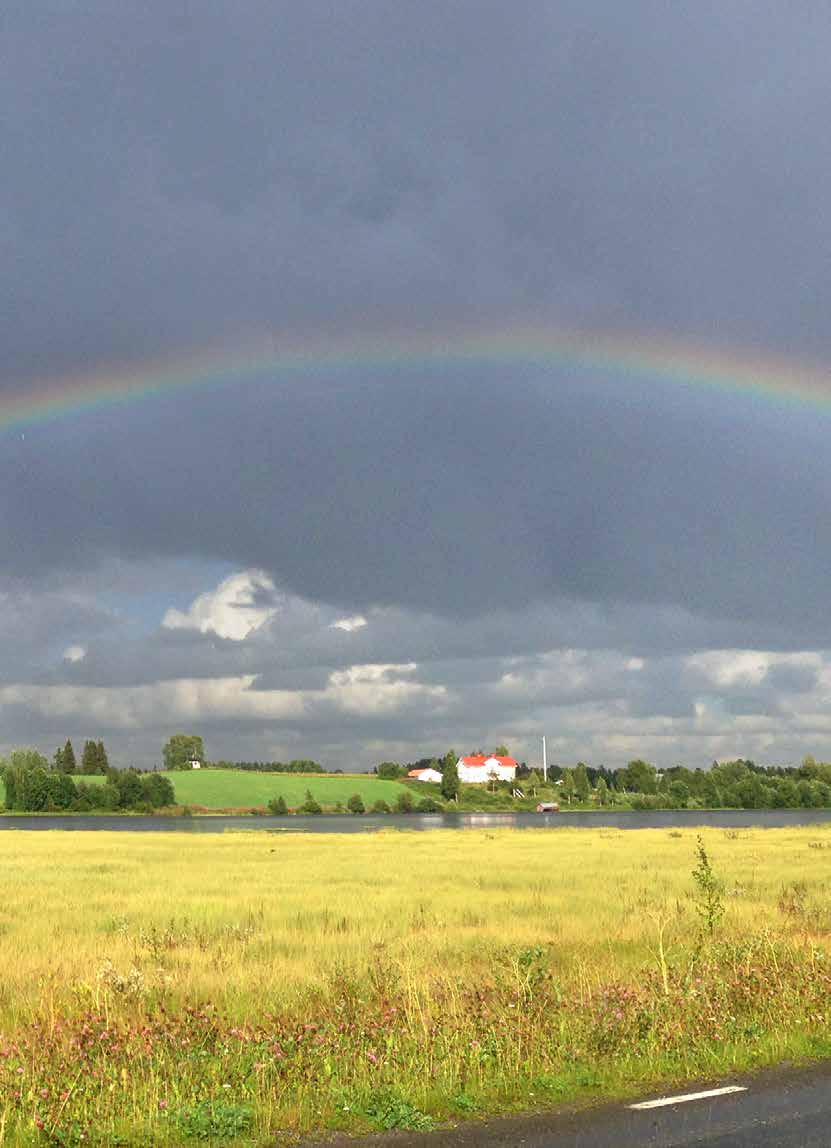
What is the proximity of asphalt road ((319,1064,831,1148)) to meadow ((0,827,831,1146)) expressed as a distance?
1.52 feet

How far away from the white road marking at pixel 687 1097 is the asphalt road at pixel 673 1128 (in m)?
0.08

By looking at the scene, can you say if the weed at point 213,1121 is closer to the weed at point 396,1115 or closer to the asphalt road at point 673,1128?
the asphalt road at point 673,1128

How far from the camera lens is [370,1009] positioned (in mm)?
12703

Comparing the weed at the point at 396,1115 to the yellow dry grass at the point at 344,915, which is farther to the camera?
the yellow dry grass at the point at 344,915

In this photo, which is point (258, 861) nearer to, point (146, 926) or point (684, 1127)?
point (146, 926)

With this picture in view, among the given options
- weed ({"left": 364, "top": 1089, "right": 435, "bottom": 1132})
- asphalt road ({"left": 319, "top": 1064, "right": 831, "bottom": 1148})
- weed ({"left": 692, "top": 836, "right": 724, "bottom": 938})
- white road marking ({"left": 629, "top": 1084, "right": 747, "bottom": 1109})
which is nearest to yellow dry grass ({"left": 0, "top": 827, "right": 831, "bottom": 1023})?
weed ({"left": 692, "top": 836, "right": 724, "bottom": 938})

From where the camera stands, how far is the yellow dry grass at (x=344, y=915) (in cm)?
1727

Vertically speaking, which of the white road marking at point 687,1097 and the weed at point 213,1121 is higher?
the weed at point 213,1121

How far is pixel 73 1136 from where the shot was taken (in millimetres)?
8445

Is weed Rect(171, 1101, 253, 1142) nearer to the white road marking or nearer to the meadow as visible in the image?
the meadow

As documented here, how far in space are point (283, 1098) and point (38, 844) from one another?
242 ft

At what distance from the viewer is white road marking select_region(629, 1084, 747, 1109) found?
971 cm

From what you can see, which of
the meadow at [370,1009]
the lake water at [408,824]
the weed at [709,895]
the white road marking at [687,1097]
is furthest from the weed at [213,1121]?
the lake water at [408,824]

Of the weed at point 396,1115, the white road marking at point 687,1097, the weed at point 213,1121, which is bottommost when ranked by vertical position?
the white road marking at point 687,1097
